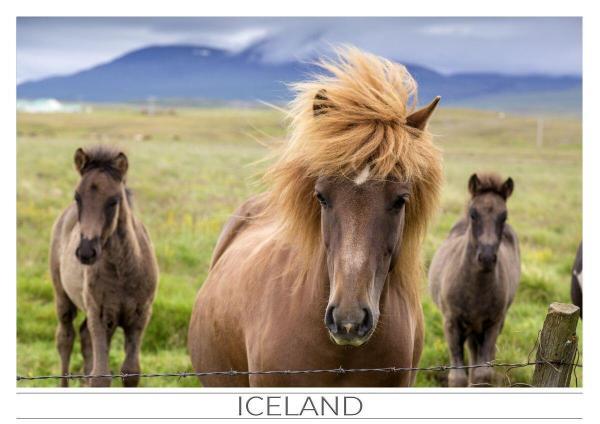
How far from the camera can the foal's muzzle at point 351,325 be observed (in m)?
2.44

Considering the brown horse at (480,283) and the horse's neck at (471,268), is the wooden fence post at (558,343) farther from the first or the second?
the horse's neck at (471,268)

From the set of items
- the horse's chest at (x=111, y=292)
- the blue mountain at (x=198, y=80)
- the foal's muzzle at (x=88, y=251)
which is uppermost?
the blue mountain at (x=198, y=80)

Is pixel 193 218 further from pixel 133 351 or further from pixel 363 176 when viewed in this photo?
pixel 363 176

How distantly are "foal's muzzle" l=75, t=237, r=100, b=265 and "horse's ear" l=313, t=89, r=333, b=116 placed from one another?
289 centimetres

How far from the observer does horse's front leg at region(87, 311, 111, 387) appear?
17.6 feet

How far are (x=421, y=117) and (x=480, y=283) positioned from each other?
3.65 meters

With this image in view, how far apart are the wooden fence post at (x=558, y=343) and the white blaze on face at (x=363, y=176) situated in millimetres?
945

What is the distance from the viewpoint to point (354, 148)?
2.69m

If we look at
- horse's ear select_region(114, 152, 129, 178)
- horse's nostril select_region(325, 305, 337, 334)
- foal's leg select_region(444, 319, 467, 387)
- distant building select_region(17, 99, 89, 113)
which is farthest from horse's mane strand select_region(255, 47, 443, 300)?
distant building select_region(17, 99, 89, 113)

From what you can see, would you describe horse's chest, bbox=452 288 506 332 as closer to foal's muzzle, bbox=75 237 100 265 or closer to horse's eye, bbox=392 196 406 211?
foal's muzzle, bbox=75 237 100 265

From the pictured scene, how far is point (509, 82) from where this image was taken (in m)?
48.4
